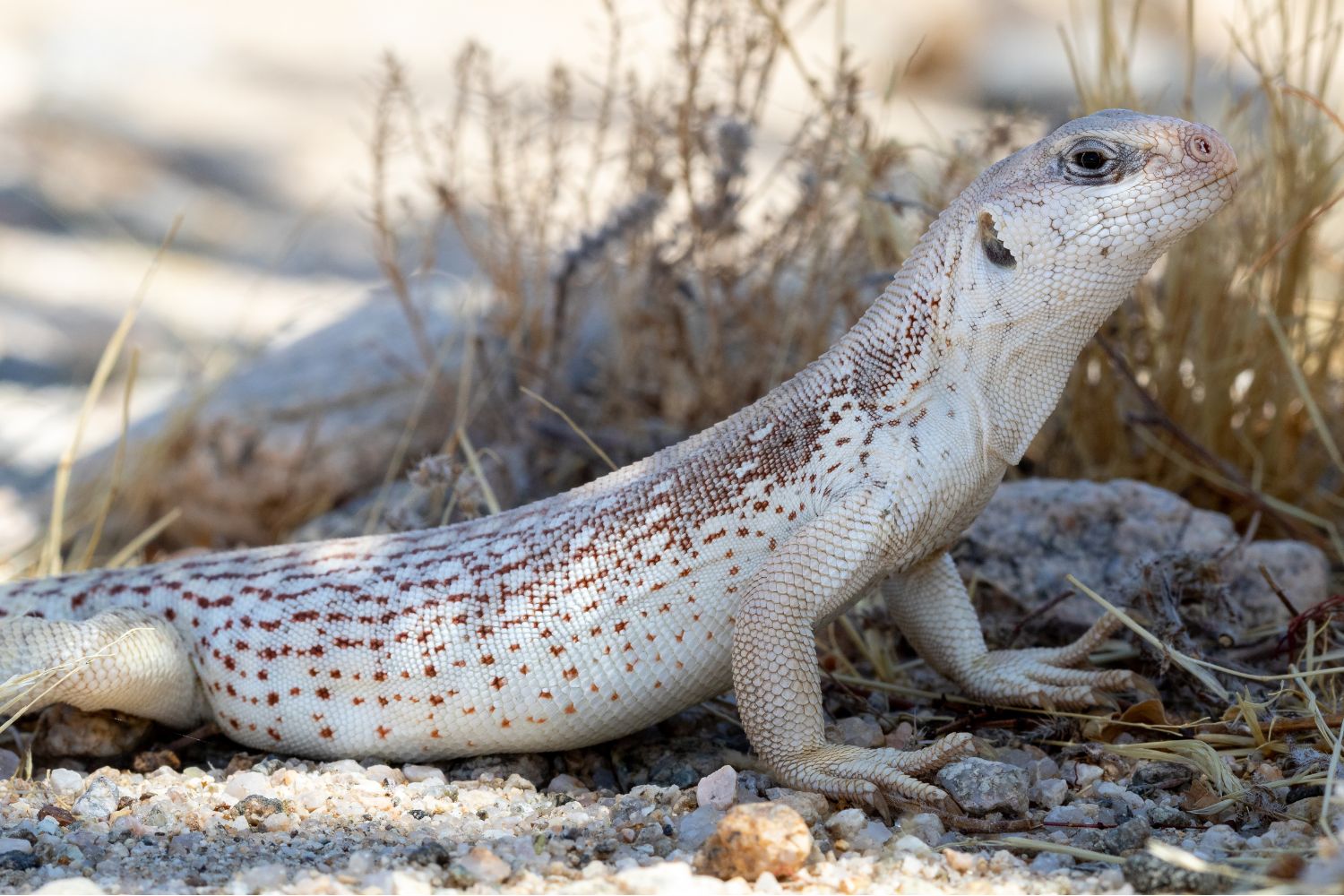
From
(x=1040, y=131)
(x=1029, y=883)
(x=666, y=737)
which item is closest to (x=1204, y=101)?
(x=1040, y=131)

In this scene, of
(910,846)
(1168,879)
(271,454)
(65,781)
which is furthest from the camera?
(271,454)

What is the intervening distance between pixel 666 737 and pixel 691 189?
7.58 ft

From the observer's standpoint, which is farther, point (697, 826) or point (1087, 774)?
point (1087, 774)

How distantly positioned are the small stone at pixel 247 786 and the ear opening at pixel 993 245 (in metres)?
2.57

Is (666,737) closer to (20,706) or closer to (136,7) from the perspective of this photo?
(20,706)

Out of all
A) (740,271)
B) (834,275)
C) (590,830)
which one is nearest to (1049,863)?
(590,830)

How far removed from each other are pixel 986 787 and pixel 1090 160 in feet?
5.51

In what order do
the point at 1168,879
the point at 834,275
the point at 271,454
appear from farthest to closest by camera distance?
the point at 271,454, the point at 834,275, the point at 1168,879

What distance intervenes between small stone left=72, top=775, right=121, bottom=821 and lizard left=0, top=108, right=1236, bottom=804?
44cm

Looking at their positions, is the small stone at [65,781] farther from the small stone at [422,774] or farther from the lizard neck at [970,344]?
the lizard neck at [970,344]

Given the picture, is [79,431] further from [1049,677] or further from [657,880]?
[1049,677]

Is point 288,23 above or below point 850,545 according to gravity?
above

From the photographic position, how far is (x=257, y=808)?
3.91 metres

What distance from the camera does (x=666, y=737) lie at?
186 inches
